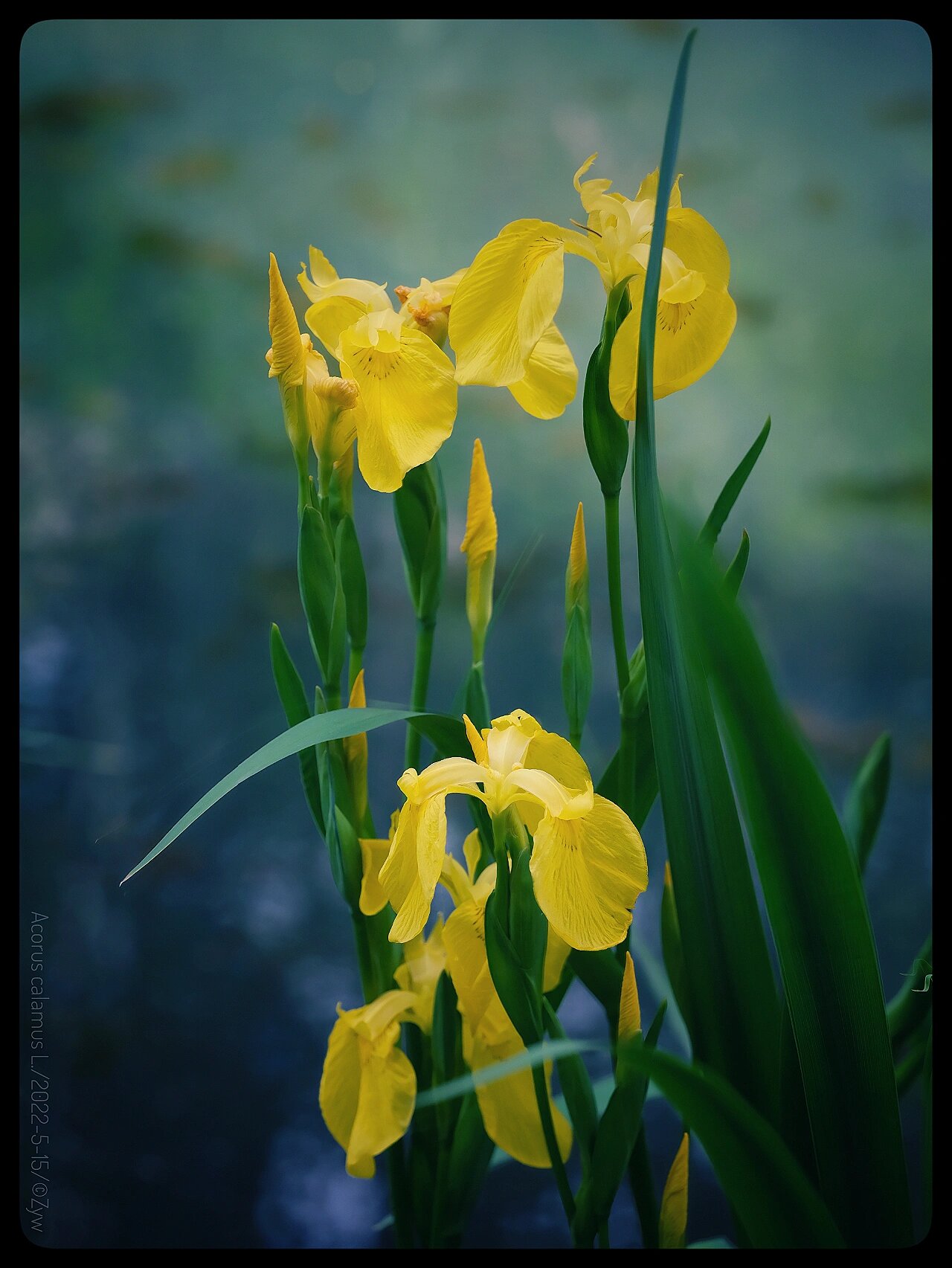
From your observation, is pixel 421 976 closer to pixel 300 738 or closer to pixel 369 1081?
pixel 369 1081

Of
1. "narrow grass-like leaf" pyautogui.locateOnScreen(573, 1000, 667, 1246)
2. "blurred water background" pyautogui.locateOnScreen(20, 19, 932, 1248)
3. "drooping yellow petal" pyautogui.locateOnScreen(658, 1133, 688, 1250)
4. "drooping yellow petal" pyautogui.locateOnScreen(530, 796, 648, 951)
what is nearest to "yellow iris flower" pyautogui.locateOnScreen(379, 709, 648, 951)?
"drooping yellow petal" pyautogui.locateOnScreen(530, 796, 648, 951)

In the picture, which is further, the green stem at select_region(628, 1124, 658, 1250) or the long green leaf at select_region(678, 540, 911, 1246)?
the green stem at select_region(628, 1124, 658, 1250)

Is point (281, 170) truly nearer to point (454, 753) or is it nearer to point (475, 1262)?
point (454, 753)

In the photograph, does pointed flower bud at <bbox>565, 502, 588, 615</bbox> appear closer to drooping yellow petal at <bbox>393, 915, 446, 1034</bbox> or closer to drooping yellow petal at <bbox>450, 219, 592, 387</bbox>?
drooping yellow petal at <bbox>450, 219, 592, 387</bbox>

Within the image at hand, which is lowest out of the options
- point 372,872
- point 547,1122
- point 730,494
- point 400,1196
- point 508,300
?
point 400,1196

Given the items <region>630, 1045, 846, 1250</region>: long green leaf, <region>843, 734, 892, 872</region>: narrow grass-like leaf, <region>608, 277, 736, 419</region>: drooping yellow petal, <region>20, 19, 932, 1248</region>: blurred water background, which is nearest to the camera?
<region>630, 1045, 846, 1250</region>: long green leaf

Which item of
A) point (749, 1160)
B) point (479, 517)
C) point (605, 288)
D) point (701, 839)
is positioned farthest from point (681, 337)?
point (749, 1160)
